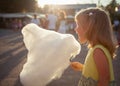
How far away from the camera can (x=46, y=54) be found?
336 centimetres

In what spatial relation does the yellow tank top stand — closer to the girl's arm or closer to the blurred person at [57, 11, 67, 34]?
the girl's arm

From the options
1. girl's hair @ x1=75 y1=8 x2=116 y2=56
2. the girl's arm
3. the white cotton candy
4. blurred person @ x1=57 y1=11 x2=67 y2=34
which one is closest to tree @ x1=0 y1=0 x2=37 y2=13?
blurred person @ x1=57 y1=11 x2=67 y2=34

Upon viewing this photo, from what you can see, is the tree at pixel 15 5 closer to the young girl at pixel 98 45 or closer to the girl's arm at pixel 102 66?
the young girl at pixel 98 45

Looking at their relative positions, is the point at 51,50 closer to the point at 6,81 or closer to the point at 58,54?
the point at 58,54

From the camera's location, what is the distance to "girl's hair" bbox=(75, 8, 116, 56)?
2801 millimetres

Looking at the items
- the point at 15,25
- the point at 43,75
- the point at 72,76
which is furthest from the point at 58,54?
the point at 15,25

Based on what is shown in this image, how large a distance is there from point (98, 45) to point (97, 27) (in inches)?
6.4

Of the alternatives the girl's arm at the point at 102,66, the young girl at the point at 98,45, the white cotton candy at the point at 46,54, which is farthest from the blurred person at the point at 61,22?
the girl's arm at the point at 102,66

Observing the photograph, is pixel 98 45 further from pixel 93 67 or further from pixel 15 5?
pixel 15 5

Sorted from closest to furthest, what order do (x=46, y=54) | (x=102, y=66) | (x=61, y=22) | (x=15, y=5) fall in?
Answer: (x=102, y=66) < (x=46, y=54) < (x=61, y=22) < (x=15, y=5)

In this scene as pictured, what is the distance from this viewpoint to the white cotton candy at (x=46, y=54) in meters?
3.32

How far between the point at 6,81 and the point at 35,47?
4283 millimetres

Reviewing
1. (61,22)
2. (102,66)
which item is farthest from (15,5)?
(102,66)

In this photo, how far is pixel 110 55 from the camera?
288 cm
